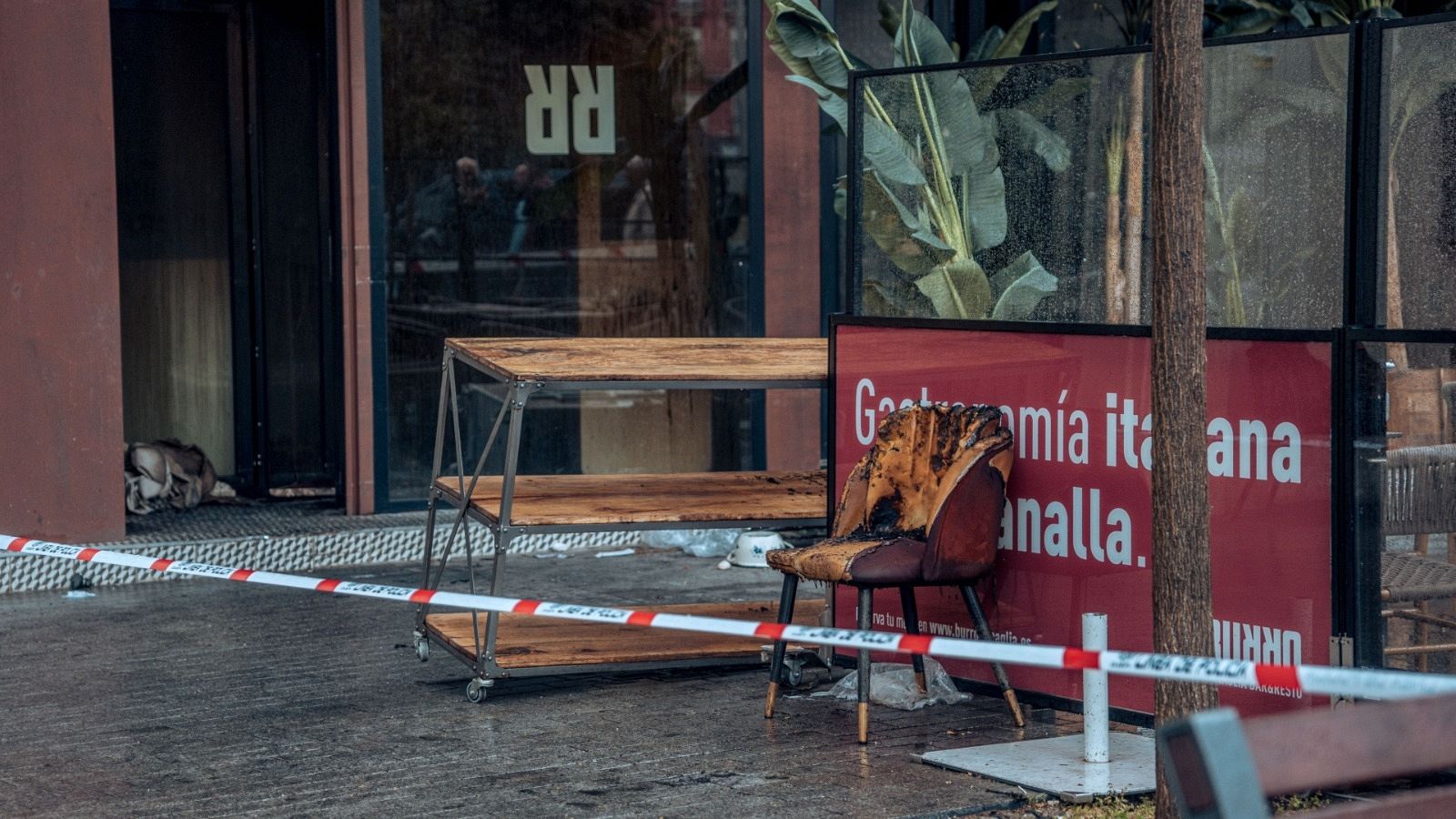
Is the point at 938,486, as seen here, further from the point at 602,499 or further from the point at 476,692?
the point at 476,692

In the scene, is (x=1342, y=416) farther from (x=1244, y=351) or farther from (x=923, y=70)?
(x=923, y=70)

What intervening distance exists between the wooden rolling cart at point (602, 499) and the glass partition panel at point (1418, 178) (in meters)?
2.25

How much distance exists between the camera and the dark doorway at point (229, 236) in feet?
35.0

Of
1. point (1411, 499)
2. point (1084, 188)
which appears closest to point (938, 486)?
point (1084, 188)

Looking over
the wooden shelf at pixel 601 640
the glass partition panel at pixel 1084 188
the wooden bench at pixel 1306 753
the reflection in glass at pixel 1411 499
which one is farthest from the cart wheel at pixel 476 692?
the wooden bench at pixel 1306 753

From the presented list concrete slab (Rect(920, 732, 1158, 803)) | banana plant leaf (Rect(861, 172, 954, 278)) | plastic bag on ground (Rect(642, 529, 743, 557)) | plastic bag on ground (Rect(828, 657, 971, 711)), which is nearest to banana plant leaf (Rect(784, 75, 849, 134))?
plastic bag on ground (Rect(642, 529, 743, 557))

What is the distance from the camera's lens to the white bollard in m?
5.44

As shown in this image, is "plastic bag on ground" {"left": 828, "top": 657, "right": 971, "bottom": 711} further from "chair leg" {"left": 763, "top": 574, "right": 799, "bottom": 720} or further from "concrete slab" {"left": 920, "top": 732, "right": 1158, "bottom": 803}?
"concrete slab" {"left": 920, "top": 732, "right": 1158, "bottom": 803}

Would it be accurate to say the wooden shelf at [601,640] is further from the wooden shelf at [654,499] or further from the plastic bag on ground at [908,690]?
the plastic bag on ground at [908,690]

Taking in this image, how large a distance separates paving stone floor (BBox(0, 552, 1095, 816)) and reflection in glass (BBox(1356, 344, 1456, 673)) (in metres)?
1.24

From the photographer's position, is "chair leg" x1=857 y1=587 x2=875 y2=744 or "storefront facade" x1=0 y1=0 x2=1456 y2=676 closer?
"chair leg" x1=857 y1=587 x2=875 y2=744

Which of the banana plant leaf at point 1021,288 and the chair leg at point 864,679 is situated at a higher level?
the banana plant leaf at point 1021,288

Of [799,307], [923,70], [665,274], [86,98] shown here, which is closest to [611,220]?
[665,274]

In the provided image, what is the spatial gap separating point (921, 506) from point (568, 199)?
16.3 feet
